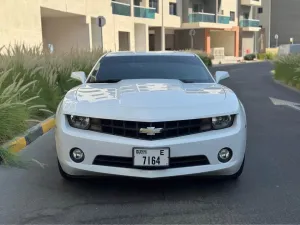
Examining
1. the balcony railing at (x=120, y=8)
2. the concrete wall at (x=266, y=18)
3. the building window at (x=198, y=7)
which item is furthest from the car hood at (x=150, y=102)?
the concrete wall at (x=266, y=18)

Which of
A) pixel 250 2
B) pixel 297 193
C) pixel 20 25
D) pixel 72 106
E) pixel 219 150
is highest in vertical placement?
pixel 250 2

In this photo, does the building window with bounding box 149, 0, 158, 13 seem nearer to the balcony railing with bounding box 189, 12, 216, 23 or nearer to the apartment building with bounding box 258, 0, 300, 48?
the balcony railing with bounding box 189, 12, 216, 23

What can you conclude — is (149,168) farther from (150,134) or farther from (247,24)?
(247,24)

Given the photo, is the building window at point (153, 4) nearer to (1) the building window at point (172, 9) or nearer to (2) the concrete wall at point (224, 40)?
(1) the building window at point (172, 9)

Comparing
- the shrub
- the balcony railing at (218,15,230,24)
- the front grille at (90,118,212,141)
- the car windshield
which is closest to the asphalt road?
the front grille at (90,118,212,141)

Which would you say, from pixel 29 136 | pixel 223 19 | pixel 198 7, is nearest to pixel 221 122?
pixel 29 136

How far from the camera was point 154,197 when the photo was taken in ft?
14.4

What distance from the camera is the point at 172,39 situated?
168ft

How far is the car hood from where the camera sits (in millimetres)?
4125

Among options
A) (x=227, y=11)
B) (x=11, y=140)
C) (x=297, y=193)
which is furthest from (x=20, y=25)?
(x=227, y=11)

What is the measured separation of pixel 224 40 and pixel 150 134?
55.2 metres

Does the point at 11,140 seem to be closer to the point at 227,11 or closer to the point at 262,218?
the point at 262,218

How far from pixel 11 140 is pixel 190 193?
10.3 ft

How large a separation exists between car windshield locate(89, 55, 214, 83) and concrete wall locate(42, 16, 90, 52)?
2061 centimetres
